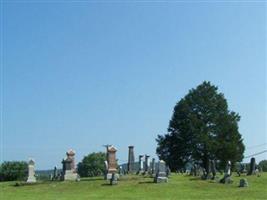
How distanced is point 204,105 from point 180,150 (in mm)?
5126

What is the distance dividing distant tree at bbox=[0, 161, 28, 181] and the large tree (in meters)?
16.5

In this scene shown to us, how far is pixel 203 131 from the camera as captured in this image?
52.7 metres

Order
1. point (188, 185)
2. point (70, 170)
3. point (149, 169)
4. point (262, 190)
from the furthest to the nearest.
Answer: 1. point (149, 169)
2. point (70, 170)
3. point (188, 185)
4. point (262, 190)

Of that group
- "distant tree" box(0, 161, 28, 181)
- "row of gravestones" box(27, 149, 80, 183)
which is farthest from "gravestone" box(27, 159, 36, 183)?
Result: "distant tree" box(0, 161, 28, 181)

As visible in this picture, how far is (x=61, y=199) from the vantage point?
26.0m

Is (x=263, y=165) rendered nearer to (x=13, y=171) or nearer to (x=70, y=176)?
(x=13, y=171)

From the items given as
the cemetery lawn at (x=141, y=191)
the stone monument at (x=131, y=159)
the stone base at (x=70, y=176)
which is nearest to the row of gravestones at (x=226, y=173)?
the cemetery lawn at (x=141, y=191)

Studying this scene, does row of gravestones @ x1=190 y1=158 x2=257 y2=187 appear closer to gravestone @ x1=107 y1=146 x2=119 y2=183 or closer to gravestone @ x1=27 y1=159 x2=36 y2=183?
gravestone @ x1=107 y1=146 x2=119 y2=183

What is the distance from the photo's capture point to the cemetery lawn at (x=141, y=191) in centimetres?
2655

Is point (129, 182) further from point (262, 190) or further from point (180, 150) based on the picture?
point (180, 150)

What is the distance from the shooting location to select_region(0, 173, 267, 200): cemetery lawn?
26.5 metres

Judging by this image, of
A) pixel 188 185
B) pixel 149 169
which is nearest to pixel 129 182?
pixel 188 185

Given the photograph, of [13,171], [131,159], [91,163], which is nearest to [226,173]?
[131,159]

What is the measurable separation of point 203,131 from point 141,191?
24368 millimetres
